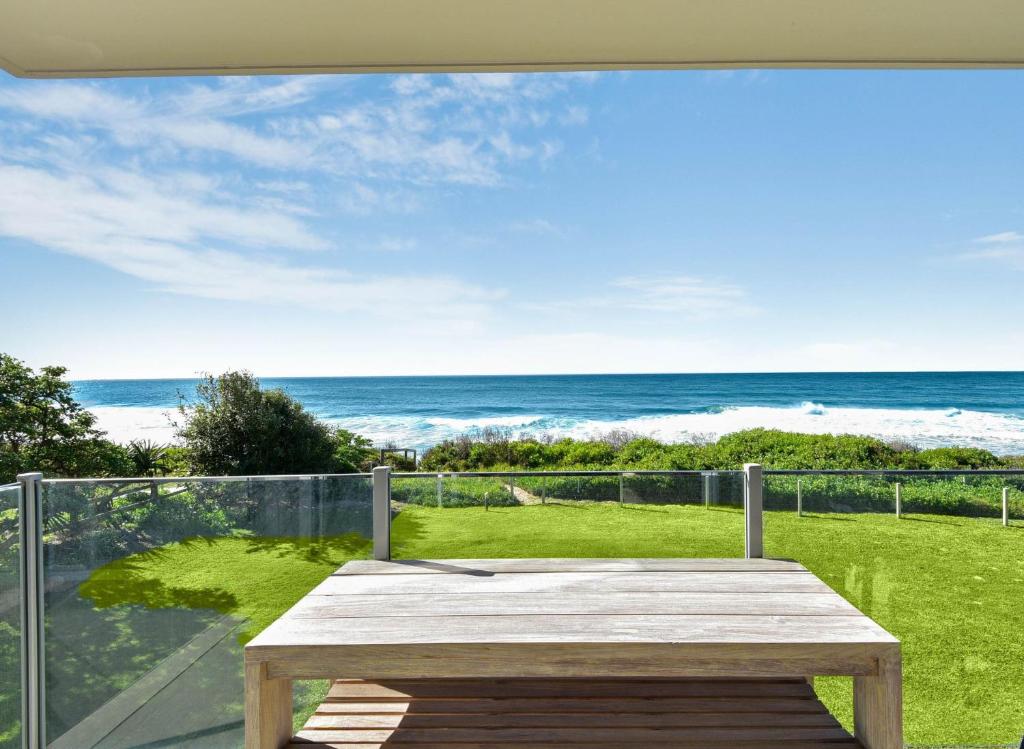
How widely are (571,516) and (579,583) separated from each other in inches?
15.8

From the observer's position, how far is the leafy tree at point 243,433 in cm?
720

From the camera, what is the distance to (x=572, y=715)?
174 centimetres

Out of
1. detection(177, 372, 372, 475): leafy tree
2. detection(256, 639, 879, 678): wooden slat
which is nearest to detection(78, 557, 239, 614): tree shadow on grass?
detection(256, 639, 879, 678): wooden slat

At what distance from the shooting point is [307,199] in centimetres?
2438

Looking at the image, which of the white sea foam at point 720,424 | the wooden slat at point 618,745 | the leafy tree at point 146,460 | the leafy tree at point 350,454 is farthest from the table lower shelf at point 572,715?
the white sea foam at point 720,424

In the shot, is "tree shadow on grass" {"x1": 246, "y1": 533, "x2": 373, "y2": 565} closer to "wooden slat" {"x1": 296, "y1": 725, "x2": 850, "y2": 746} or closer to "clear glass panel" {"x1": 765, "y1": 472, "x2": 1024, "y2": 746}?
"wooden slat" {"x1": 296, "y1": 725, "x2": 850, "y2": 746}

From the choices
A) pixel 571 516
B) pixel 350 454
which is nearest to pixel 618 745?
pixel 571 516

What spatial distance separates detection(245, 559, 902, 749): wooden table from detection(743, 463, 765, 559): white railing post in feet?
1.30

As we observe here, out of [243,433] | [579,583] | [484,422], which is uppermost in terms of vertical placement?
[243,433]

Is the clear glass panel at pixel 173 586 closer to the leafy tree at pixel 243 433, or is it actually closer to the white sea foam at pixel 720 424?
the leafy tree at pixel 243 433

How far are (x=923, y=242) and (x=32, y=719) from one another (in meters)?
26.4

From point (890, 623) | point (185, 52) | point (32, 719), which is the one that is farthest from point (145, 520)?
point (890, 623)

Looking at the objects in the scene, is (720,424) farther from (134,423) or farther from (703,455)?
(134,423)

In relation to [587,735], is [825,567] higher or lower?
higher
